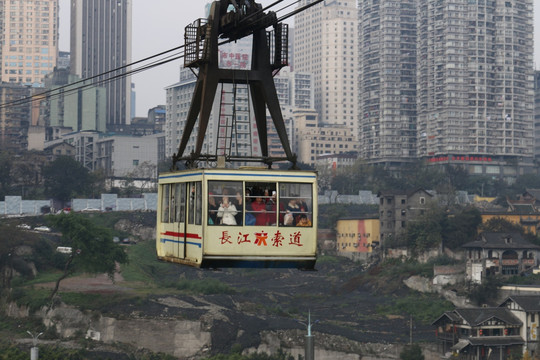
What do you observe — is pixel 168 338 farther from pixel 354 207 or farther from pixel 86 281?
pixel 354 207

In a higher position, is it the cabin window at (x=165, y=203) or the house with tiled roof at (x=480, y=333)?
the cabin window at (x=165, y=203)

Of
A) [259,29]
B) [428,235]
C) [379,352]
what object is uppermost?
[259,29]

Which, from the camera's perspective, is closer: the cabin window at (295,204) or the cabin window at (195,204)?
the cabin window at (195,204)

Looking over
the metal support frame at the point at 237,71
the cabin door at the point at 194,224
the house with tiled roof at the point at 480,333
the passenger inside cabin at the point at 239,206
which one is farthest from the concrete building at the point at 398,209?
the passenger inside cabin at the point at 239,206

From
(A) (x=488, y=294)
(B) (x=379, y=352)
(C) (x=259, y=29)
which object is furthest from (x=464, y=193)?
(C) (x=259, y=29)

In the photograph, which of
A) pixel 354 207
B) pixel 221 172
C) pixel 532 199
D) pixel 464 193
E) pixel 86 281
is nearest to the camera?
pixel 221 172

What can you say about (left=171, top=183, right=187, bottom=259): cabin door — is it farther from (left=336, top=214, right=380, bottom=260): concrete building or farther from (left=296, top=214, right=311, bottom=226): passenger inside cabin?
(left=336, top=214, right=380, bottom=260): concrete building

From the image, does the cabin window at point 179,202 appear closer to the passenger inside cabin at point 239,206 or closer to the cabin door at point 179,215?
Result: the cabin door at point 179,215

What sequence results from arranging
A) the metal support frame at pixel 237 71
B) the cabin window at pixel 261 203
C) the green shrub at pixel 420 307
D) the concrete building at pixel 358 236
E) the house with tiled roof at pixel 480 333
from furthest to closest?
the concrete building at pixel 358 236 → the green shrub at pixel 420 307 → the house with tiled roof at pixel 480 333 → the metal support frame at pixel 237 71 → the cabin window at pixel 261 203
